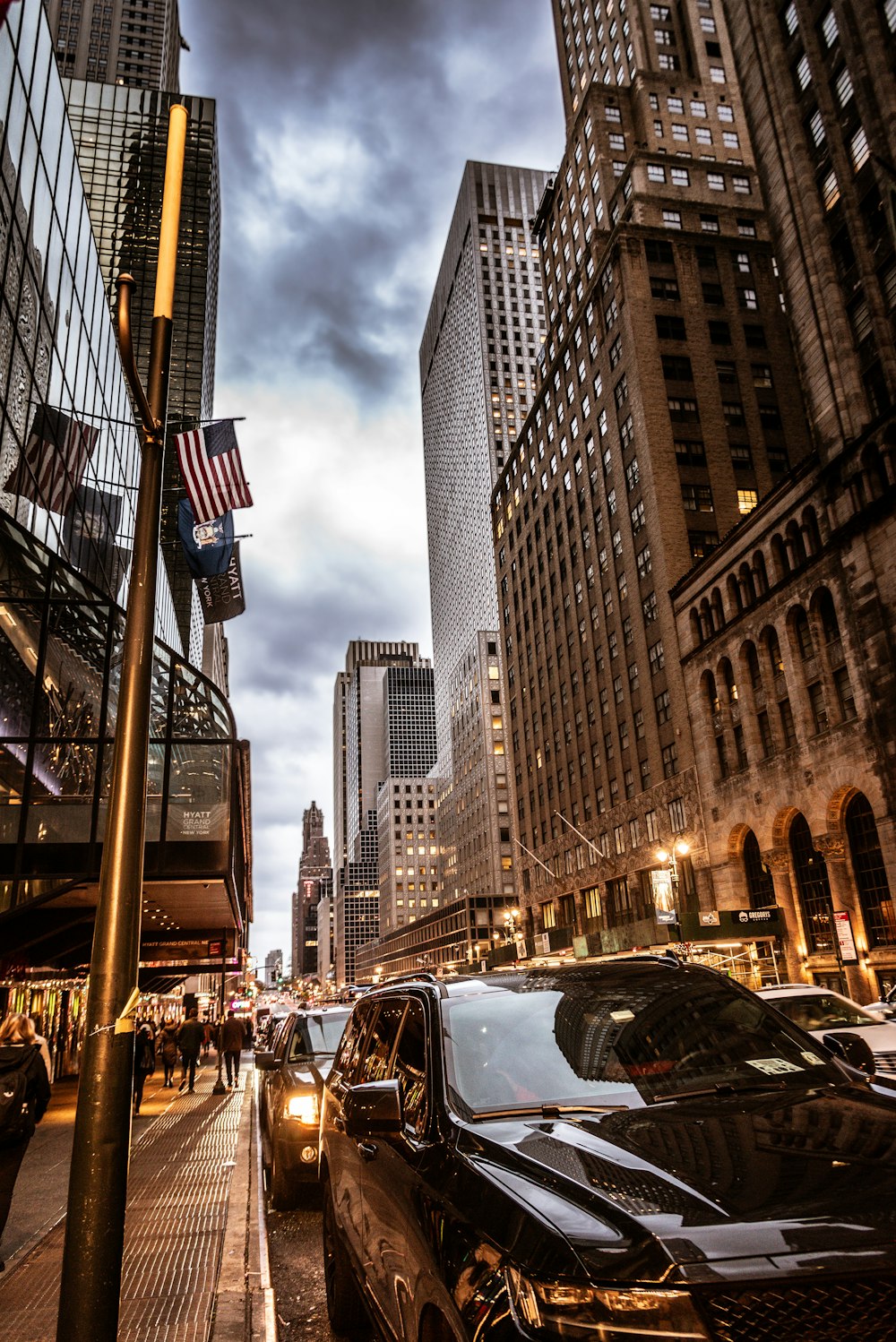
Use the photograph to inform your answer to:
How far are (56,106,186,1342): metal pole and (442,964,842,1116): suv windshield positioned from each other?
1.73 meters

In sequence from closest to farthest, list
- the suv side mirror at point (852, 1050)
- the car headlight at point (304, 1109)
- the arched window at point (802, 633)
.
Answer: the suv side mirror at point (852, 1050) < the car headlight at point (304, 1109) < the arched window at point (802, 633)

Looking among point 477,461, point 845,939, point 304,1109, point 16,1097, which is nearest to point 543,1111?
point 16,1097

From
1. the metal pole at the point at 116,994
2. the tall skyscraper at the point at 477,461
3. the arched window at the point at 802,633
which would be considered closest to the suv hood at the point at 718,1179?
the metal pole at the point at 116,994

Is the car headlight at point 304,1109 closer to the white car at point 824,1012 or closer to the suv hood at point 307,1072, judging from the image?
the suv hood at point 307,1072

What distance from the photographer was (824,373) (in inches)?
1583

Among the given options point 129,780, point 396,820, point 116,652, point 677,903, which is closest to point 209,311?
point 396,820

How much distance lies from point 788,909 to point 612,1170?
40.3 m

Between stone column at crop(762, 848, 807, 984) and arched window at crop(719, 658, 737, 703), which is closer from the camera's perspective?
stone column at crop(762, 848, 807, 984)

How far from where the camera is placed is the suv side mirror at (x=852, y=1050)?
A: 4.28 m

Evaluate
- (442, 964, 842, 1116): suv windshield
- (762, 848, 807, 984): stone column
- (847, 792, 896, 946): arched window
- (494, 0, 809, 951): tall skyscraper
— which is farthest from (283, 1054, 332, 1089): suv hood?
(762, 848, 807, 984): stone column

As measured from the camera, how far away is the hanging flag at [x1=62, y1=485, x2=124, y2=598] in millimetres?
24406

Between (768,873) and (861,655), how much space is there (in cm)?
1223

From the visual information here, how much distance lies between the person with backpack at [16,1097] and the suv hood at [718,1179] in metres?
4.92

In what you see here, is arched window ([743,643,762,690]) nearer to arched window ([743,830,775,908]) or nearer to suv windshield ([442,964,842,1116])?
arched window ([743,830,775,908])
